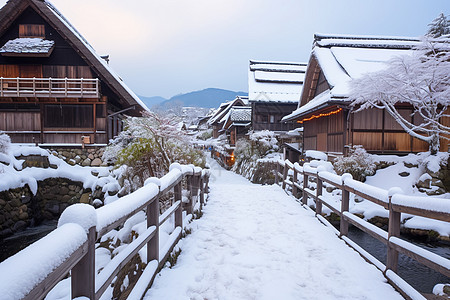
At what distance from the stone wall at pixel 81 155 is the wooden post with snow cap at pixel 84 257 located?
12.1 metres

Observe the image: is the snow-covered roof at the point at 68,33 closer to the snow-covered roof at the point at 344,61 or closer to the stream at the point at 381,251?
the stream at the point at 381,251

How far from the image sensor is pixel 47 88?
1246 centimetres

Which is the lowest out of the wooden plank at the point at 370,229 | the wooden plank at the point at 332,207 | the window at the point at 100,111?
the wooden plank at the point at 332,207

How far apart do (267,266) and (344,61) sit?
12.7 metres

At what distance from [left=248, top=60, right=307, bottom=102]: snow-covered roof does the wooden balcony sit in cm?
1439

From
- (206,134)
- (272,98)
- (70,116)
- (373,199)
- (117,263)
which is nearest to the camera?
(117,263)

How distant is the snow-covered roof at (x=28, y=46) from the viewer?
12250 millimetres

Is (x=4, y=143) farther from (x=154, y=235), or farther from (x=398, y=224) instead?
(x=398, y=224)

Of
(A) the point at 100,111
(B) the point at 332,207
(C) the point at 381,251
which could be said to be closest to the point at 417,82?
(C) the point at 381,251

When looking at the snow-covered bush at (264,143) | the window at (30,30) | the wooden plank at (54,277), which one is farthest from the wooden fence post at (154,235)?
the snow-covered bush at (264,143)

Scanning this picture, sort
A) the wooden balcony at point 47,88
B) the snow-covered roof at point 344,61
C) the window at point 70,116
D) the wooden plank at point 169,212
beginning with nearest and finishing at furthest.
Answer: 1. the wooden plank at point 169,212
2. the snow-covered roof at point 344,61
3. the wooden balcony at point 47,88
4. the window at point 70,116

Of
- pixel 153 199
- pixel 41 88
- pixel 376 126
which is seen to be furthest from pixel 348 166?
pixel 41 88

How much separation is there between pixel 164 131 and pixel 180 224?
17.5 ft

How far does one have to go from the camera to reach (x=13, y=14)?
12609mm
